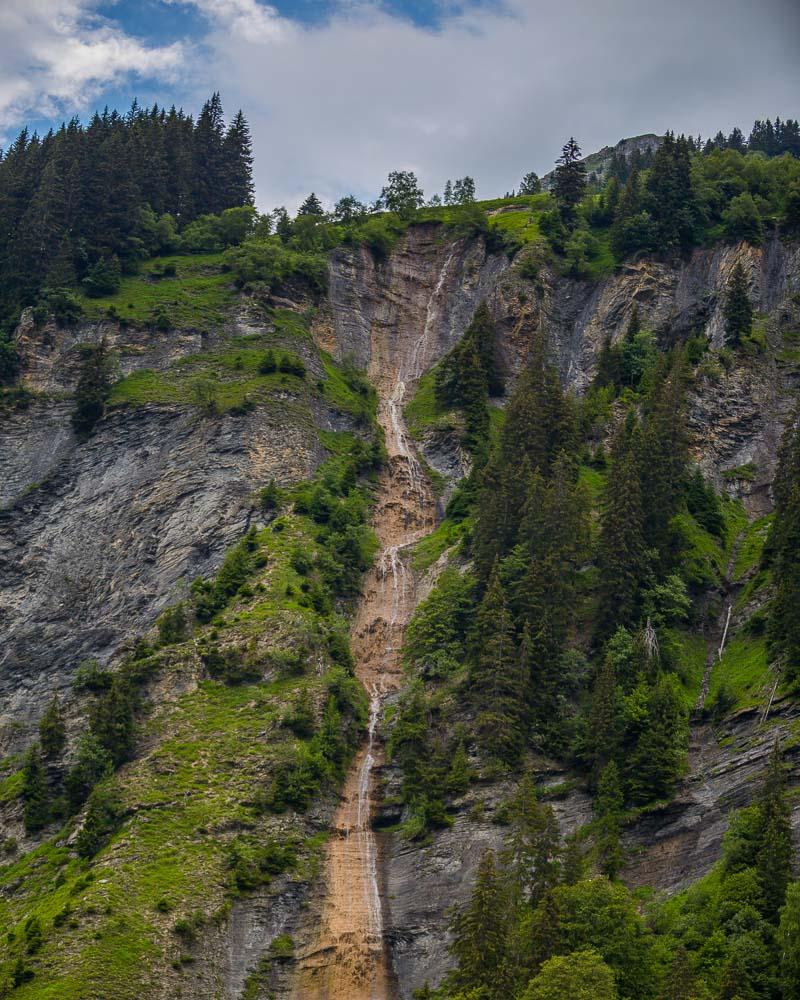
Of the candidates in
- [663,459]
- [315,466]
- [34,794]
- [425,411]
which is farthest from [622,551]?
[425,411]

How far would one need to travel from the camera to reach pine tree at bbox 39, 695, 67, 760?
82.3 metres

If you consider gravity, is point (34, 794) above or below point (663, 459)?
below

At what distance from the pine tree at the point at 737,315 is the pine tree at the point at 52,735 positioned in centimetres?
7125

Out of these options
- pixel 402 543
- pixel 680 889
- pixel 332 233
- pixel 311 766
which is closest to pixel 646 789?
pixel 680 889

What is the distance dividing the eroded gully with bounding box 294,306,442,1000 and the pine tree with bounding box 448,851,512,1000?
34.8 feet

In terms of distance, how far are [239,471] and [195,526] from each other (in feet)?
24.6

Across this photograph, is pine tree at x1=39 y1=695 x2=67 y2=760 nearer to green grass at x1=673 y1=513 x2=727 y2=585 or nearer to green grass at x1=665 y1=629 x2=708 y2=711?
green grass at x1=665 y1=629 x2=708 y2=711

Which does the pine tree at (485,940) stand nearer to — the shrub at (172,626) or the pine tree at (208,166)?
the shrub at (172,626)

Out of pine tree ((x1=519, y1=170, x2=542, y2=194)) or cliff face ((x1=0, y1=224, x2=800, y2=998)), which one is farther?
pine tree ((x1=519, y1=170, x2=542, y2=194))

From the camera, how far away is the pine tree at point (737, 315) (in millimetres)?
118562

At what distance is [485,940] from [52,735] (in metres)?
36.6

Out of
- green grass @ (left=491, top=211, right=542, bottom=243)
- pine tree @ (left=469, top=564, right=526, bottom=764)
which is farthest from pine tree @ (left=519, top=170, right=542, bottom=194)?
pine tree @ (left=469, top=564, right=526, bottom=764)

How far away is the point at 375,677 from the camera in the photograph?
91.6m

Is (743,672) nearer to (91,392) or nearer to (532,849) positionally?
(532,849)
